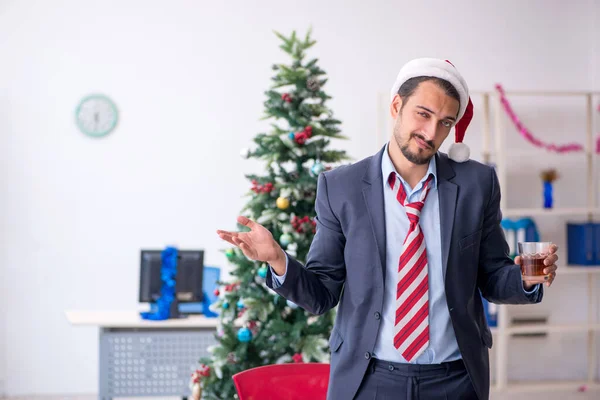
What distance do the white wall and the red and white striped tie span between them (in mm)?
3935

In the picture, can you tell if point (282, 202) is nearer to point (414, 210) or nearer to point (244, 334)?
point (244, 334)

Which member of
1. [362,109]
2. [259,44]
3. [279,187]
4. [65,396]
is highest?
[259,44]

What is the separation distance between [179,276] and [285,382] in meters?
2.10

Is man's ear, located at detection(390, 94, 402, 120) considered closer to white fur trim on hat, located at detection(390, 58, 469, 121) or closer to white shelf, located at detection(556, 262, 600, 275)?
white fur trim on hat, located at detection(390, 58, 469, 121)

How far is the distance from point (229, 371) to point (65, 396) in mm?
2586

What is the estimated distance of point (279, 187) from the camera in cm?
329

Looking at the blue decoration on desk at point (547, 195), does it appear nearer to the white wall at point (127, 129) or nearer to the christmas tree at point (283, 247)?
the white wall at point (127, 129)

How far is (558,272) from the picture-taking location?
540 centimetres

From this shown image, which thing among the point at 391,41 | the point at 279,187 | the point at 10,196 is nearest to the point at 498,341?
the point at 391,41

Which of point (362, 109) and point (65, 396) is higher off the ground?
point (362, 109)

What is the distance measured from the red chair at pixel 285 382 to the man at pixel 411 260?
13.5 inches

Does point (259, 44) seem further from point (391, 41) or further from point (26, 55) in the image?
point (26, 55)

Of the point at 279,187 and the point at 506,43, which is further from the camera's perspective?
the point at 506,43

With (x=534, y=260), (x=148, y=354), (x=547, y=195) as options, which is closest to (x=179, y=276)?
(x=148, y=354)
